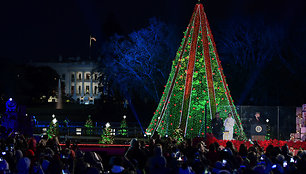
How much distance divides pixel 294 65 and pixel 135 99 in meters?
16.1

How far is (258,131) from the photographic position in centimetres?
2000

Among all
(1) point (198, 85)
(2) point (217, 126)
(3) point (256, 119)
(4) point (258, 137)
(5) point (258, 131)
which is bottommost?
(4) point (258, 137)

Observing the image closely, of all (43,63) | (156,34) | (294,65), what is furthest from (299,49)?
(43,63)

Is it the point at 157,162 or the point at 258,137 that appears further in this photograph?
the point at 258,137

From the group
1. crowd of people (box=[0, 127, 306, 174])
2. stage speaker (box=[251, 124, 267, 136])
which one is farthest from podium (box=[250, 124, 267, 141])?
crowd of people (box=[0, 127, 306, 174])

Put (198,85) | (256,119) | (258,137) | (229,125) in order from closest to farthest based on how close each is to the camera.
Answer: (258,137)
(229,125)
(256,119)
(198,85)

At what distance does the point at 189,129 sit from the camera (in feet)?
73.0

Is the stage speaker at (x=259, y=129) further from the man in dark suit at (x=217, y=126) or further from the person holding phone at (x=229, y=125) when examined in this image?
the man in dark suit at (x=217, y=126)

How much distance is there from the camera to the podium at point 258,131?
1988cm

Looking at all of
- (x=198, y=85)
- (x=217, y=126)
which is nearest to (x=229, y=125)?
(x=217, y=126)

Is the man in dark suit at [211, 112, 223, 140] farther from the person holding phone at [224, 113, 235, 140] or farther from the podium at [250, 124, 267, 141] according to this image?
the podium at [250, 124, 267, 141]

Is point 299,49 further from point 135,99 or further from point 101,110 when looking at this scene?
point 101,110

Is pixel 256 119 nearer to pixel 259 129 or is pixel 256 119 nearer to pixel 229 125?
pixel 259 129

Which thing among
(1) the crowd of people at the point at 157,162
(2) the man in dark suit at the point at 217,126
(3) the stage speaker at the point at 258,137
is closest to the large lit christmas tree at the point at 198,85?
(2) the man in dark suit at the point at 217,126
